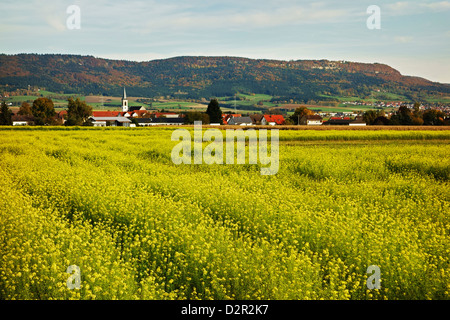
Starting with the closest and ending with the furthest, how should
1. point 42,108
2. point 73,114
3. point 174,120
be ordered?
point 73,114, point 42,108, point 174,120

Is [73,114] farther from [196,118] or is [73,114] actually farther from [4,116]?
[196,118]

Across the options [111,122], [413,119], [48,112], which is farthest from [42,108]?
[413,119]

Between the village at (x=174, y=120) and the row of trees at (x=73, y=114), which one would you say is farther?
the village at (x=174, y=120)

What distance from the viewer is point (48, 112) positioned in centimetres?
10650

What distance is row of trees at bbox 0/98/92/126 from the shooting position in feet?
267

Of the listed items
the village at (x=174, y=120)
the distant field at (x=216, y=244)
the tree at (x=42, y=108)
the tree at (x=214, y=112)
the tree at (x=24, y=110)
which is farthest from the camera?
the tree at (x=24, y=110)

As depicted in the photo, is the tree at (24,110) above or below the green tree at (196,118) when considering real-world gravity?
above

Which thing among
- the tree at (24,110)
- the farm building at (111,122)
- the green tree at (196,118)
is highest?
the tree at (24,110)

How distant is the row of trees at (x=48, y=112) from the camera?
8144 cm

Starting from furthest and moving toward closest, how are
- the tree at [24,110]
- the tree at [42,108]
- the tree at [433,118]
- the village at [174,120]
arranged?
the tree at [24,110] → the tree at [42,108] → the village at [174,120] → the tree at [433,118]

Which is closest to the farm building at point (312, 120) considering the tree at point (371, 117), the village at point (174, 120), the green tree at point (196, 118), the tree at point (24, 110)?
the village at point (174, 120)

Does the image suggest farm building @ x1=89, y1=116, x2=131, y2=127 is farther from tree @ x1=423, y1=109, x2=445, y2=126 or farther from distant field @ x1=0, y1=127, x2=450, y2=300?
distant field @ x1=0, y1=127, x2=450, y2=300

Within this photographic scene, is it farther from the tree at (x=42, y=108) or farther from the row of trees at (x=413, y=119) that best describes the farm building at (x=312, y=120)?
the tree at (x=42, y=108)
